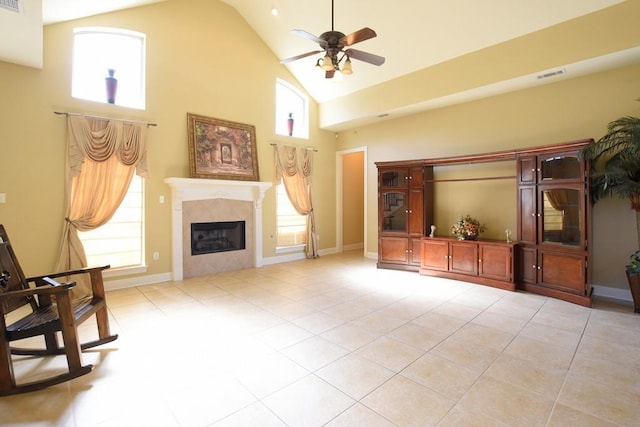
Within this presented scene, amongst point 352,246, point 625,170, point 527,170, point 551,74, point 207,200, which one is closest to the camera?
point 625,170

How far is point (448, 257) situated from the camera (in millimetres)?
5250

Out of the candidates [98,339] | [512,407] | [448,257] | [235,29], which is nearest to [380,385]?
[512,407]

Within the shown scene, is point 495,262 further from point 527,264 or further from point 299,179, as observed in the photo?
point 299,179

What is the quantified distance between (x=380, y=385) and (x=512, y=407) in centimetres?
87

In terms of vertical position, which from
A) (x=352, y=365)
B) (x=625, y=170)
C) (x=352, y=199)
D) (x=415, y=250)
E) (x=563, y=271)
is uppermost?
(x=625, y=170)

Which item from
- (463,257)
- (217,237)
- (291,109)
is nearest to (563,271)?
(463,257)

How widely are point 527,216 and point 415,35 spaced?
3360mm

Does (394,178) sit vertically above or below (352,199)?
above

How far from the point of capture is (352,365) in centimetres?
252

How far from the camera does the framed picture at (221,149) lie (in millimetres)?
5457

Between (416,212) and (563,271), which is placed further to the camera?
(416,212)

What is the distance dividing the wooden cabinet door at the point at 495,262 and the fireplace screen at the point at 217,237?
4419mm

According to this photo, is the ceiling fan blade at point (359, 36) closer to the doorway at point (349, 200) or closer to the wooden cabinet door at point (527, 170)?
the wooden cabinet door at point (527, 170)

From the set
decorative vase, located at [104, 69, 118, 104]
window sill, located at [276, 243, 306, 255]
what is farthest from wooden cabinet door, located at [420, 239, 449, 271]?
decorative vase, located at [104, 69, 118, 104]
